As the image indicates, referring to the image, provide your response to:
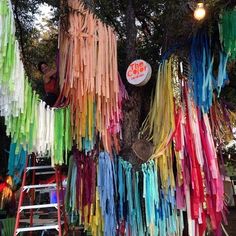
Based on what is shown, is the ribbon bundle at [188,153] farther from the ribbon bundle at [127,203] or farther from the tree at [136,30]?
the tree at [136,30]

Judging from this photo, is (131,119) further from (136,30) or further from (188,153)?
(136,30)

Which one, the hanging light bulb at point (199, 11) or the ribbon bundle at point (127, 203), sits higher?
the hanging light bulb at point (199, 11)

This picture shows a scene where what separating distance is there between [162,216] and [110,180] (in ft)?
2.25

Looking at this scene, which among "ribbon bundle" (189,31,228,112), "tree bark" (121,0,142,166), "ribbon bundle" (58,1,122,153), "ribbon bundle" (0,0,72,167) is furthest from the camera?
"tree bark" (121,0,142,166)

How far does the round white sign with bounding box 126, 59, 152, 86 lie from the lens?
4492mm

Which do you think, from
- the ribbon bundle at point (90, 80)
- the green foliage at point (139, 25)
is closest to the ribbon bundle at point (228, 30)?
the green foliage at point (139, 25)

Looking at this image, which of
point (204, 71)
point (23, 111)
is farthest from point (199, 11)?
point (23, 111)

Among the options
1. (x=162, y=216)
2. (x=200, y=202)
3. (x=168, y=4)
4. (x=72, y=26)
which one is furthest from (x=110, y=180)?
(x=168, y=4)

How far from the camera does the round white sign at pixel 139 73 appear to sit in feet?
14.7

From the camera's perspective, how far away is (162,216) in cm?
416

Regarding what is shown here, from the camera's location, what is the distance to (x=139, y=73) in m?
4.54

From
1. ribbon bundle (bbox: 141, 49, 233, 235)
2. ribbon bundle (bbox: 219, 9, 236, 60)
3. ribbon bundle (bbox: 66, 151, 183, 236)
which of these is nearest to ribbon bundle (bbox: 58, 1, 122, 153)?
ribbon bundle (bbox: 66, 151, 183, 236)

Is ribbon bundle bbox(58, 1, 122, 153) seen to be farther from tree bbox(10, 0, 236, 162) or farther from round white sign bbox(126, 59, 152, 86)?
round white sign bbox(126, 59, 152, 86)

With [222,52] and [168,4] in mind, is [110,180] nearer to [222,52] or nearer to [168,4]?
A: [222,52]
